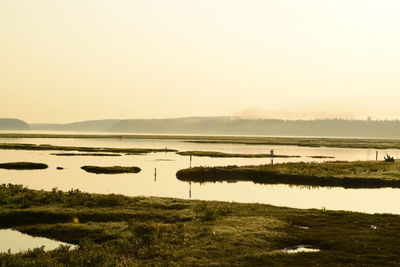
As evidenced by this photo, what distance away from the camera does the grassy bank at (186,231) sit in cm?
2253

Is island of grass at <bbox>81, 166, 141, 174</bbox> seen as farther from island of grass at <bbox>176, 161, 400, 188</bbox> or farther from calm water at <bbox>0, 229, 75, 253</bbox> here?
calm water at <bbox>0, 229, 75, 253</bbox>

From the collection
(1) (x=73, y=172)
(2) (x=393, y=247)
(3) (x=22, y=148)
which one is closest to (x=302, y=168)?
(1) (x=73, y=172)

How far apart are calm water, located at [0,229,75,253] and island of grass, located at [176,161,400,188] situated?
37.5 m

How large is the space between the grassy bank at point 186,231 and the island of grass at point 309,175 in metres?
25.8

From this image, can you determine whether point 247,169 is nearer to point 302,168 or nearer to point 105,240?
point 302,168

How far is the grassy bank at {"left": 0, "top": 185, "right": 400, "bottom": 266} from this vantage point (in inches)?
887

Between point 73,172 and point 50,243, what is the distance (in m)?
47.7

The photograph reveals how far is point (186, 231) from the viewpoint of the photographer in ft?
92.3

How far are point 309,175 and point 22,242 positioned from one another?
146ft

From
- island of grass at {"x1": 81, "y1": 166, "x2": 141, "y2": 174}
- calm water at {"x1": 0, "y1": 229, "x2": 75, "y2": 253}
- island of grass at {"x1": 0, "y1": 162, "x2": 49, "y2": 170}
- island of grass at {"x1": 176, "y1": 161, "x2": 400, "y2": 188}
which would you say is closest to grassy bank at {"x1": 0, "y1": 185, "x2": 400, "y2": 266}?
calm water at {"x1": 0, "y1": 229, "x2": 75, "y2": 253}

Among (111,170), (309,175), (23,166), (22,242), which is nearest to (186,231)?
(22,242)

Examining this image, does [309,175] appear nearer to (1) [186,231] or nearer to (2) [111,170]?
(2) [111,170]

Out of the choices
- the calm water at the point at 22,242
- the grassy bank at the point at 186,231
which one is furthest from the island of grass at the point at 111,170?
the calm water at the point at 22,242

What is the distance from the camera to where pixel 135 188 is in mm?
56031
